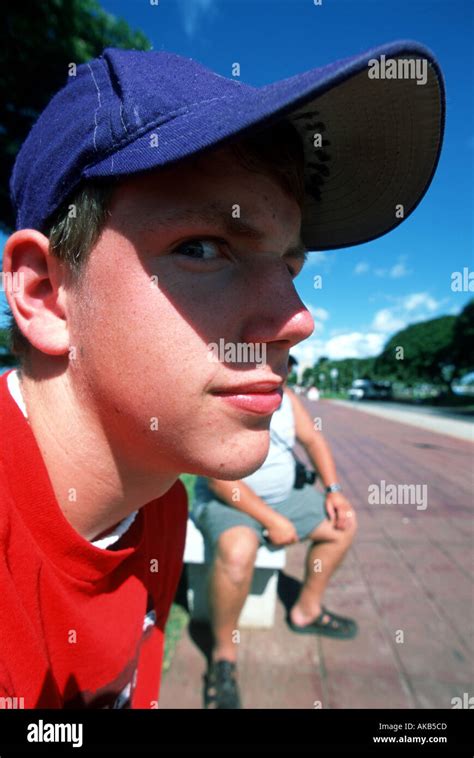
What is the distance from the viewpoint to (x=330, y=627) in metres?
2.61

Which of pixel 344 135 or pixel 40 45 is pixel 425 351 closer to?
pixel 40 45

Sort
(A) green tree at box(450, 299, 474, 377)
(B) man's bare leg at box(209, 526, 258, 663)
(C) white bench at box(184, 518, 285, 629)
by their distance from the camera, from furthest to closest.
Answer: (A) green tree at box(450, 299, 474, 377) → (C) white bench at box(184, 518, 285, 629) → (B) man's bare leg at box(209, 526, 258, 663)

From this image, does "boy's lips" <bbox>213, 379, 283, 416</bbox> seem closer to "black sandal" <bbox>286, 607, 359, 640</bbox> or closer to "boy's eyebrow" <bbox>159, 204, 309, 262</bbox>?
"boy's eyebrow" <bbox>159, 204, 309, 262</bbox>

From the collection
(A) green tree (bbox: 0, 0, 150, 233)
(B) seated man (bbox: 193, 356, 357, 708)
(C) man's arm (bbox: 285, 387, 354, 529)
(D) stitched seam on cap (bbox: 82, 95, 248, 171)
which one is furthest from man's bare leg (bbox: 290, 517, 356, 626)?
(A) green tree (bbox: 0, 0, 150, 233)

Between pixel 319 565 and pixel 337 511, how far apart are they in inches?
13.5

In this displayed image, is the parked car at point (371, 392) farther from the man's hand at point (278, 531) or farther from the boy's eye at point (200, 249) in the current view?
the boy's eye at point (200, 249)

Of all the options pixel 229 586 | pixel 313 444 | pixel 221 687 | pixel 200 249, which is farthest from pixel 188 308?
pixel 313 444

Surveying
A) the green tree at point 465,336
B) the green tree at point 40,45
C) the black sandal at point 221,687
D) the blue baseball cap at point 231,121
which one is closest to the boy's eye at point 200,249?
the blue baseball cap at point 231,121

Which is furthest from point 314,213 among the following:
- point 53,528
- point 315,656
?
point 315,656

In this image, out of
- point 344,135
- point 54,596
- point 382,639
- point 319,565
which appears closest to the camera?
point 54,596

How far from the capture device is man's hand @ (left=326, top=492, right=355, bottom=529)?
2719 millimetres

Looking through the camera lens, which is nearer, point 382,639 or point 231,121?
point 231,121

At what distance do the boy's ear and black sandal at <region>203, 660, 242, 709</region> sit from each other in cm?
194

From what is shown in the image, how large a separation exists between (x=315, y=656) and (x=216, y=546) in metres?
0.82
